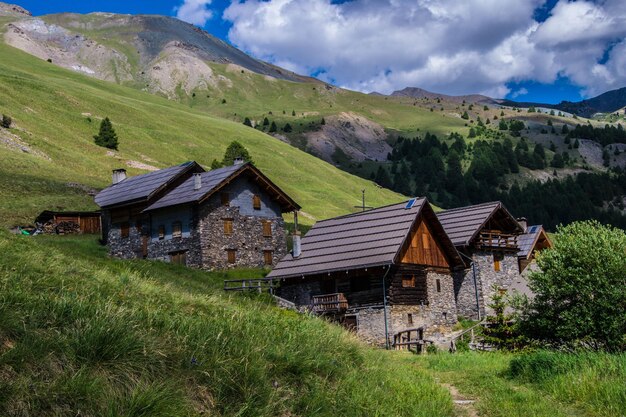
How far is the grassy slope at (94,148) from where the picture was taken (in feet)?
227

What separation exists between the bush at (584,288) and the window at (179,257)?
3482cm

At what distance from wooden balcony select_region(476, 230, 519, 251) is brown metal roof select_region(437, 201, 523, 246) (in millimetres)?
956

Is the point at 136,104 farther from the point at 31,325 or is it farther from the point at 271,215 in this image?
the point at 31,325

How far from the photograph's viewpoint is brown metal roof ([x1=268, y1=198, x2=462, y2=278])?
3747 cm

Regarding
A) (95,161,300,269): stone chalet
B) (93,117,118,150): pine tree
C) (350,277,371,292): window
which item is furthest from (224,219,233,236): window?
(93,117,118,150): pine tree

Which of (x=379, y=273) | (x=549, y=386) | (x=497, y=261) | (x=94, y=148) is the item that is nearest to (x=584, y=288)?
(x=549, y=386)

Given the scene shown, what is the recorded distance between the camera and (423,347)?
3362 cm

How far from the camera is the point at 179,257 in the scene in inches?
2098

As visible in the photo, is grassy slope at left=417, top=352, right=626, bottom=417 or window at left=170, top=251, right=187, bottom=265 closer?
grassy slope at left=417, top=352, right=626, bottom=417

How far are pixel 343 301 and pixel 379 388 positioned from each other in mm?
25802

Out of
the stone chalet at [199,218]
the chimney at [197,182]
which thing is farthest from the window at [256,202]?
the chimney at [197,182]

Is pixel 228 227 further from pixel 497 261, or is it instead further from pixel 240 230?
pixel 497 261

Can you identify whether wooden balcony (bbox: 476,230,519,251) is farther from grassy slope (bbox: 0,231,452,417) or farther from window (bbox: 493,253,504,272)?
grassy slope (bbox: 0,231,452,417)

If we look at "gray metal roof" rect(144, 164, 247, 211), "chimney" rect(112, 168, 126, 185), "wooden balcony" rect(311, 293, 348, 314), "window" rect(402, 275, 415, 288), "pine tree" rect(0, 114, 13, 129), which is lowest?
"wooden balcony" rect(311, 293, 348, 314)
